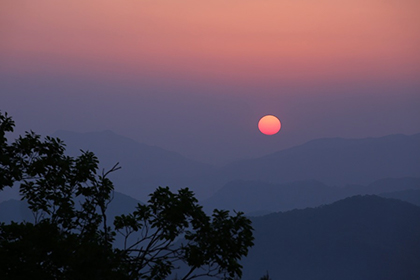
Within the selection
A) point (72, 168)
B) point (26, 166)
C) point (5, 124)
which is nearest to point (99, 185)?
point (72, 168)

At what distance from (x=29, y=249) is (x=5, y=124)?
5020mm

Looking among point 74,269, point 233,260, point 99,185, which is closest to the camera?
point 74,269

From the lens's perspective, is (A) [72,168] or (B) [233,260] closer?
(B) [233,260]

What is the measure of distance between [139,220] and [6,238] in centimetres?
378

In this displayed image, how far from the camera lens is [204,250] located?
13867 mm

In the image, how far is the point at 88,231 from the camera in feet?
53.3

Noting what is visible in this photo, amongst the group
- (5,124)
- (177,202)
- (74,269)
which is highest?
(5,124)

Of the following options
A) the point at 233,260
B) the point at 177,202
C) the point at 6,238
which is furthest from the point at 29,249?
the point at 233,260

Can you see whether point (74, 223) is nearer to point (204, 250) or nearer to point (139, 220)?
point (139, 220)

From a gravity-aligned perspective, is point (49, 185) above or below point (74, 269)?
above

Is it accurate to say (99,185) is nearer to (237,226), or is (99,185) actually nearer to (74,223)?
(74,223)

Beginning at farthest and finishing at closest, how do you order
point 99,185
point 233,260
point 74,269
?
point 99,185, point 233,260, point 74,269

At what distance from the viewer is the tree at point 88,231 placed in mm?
13258

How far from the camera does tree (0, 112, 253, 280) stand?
13.3 m
